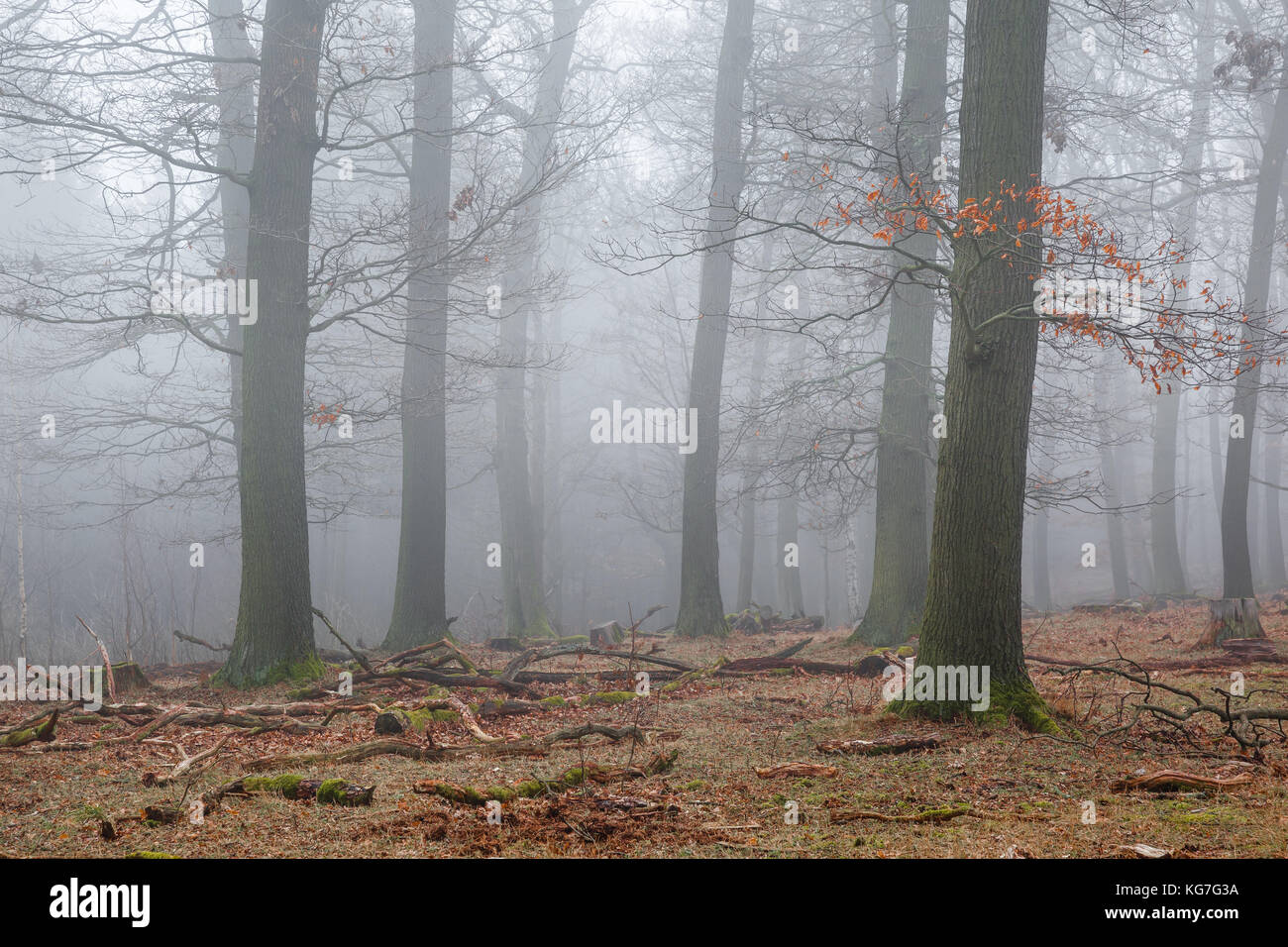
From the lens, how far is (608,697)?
857 cm

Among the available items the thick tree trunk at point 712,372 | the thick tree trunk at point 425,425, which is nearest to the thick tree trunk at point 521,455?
the thick tree trunk at point 712,372

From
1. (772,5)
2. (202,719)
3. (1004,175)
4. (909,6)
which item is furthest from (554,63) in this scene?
(202,719)

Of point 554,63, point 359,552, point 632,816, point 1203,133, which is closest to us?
point 632,816

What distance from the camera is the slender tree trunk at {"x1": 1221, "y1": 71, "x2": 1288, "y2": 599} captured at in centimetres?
1402

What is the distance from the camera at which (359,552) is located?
36375mm

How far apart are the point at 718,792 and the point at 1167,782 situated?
7.63 ft

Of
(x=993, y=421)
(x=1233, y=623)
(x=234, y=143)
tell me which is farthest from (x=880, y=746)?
(x=234, y=143)

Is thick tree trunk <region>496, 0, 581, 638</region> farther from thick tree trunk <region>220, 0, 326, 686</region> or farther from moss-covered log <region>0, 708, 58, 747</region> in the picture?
moss-covered log <region>0, 708, 58, 747</region>

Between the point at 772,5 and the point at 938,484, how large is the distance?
717 inches

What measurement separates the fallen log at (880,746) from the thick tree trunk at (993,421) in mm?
787

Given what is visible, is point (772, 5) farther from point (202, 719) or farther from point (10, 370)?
point (202, 719)

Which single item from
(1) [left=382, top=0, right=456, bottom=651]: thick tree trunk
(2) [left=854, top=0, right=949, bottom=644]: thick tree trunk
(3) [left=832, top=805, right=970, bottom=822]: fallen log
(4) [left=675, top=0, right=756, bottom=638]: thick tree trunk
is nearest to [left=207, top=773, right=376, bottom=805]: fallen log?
(3) [left=832, top=805, right=970, bottom=822]: fallen log

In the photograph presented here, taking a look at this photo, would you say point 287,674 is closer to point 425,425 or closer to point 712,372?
point 425,425

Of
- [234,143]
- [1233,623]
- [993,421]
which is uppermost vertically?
[234,143]
